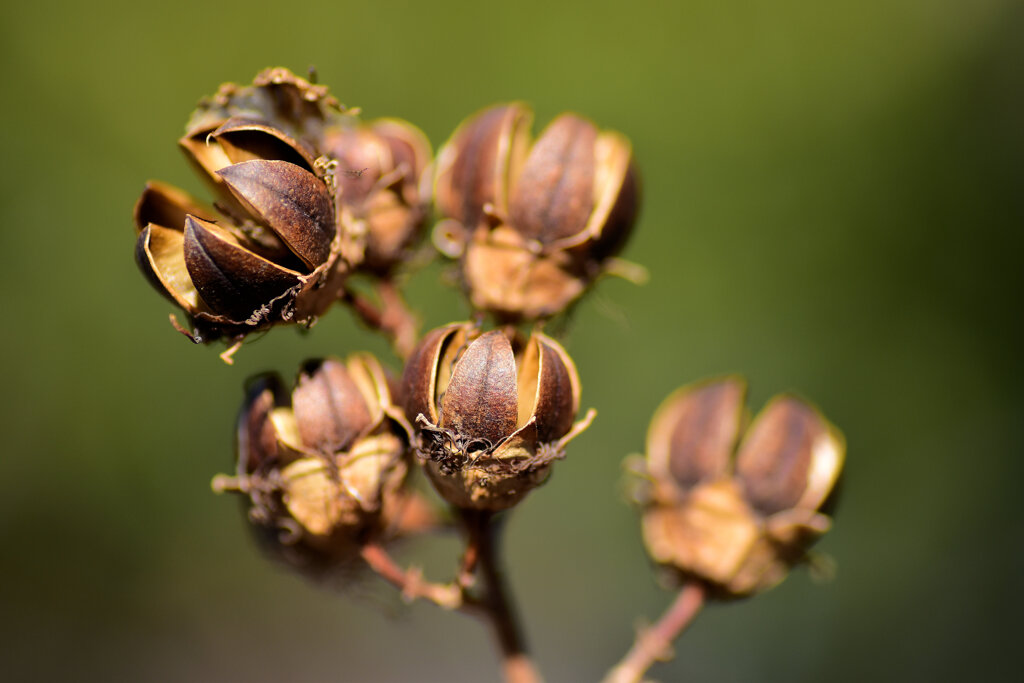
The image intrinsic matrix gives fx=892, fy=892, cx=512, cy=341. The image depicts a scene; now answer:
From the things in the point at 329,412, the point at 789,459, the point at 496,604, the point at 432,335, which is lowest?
the point at 496,604

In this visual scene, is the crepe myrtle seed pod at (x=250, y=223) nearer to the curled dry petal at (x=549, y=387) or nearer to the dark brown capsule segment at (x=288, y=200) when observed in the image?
the dark brown capsule segment at (x=288, y=200)

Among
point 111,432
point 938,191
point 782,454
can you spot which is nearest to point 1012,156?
point 938,191

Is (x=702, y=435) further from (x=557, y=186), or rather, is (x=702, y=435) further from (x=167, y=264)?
(x=167, y=264)

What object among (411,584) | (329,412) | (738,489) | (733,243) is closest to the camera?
(329,412)

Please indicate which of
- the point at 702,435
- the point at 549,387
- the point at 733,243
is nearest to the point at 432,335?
the point at 549,387

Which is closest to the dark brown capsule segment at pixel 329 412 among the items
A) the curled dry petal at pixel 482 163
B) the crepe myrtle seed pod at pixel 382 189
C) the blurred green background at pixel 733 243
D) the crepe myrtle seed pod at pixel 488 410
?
the crepe myrtle seed pod at pixel 488 410

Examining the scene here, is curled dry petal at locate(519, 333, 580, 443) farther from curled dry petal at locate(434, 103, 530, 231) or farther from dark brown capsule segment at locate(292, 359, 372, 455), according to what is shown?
curled dry petal at locate(434, 103, 530, 231)

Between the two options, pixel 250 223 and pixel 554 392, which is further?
pixel 250 223
